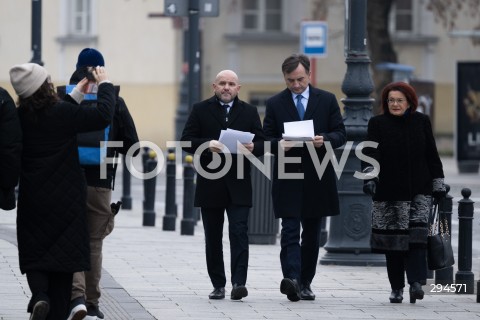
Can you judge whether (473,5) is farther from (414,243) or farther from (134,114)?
(414,243)

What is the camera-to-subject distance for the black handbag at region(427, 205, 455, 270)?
10453 millimetres

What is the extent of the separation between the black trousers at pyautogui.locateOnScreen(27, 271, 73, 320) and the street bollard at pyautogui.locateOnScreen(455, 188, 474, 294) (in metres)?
4.07

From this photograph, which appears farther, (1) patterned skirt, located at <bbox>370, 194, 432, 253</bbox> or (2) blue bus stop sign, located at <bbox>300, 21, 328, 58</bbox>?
(2) blue bus stop sign, located at <bbox>300, 21, 328, 58</bbox>

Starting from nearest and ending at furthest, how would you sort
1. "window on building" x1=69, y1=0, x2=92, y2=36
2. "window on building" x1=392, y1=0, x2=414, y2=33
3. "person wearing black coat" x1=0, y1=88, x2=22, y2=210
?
"person wearing black coat" x1=0, y1=88, x2=22, y2=210, "window on building" x1=69, y1=0, x2=92, y2=36, "window on building" x1=392, y1=0, x2=414, y2=33

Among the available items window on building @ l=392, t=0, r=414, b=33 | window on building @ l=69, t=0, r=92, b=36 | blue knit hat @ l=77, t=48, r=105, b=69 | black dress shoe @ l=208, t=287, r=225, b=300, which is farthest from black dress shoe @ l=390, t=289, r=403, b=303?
window on building @ l=392, t=0, r=414, b=33

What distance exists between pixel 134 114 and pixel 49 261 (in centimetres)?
2957

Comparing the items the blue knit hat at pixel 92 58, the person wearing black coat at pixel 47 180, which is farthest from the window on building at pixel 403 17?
the person wearing black coat at pixel 47 180

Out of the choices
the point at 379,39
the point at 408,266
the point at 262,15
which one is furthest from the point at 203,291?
the point at 262,15

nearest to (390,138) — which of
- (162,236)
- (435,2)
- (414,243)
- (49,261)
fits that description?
(414,243)

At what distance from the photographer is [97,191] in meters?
9.15

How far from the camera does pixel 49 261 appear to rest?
327 inches

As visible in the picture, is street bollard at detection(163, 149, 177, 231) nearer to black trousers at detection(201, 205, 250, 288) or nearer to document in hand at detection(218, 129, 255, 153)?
black trousers at detection(201, 205, 250, 288)

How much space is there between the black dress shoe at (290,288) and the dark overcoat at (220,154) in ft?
2.11

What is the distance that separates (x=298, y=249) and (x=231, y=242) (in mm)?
499
